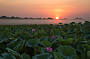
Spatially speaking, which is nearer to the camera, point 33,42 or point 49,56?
point 49,56

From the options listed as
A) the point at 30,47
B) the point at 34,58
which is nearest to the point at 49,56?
the point at 34,58

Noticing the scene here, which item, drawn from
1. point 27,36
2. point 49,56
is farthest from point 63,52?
point 27,36

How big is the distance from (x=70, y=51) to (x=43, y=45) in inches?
12.5

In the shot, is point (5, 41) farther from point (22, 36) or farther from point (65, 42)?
point (65, 42)

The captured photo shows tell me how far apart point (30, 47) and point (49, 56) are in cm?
49

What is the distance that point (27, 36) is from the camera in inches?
58.1

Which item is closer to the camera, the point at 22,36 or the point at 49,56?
the point at 49,56

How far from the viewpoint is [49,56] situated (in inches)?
28.3

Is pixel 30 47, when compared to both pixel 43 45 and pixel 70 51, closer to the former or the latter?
pixel 43 45

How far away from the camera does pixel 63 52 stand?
2.80 feet

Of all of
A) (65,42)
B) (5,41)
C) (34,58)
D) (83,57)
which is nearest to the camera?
(34,58)

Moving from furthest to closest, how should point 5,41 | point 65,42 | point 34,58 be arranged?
point 5,41 → point 65,42 → point 34,58

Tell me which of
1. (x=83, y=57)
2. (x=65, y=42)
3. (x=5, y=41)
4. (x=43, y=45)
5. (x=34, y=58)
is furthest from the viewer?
(x=5, y=41)

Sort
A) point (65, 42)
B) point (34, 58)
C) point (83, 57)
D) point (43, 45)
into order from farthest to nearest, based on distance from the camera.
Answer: point (65, 42) → point (43, 45) → point (83, 57) → point (34, 58)
